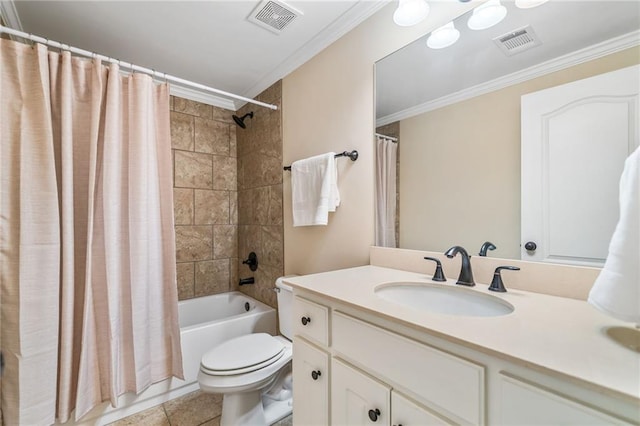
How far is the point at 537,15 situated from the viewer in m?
0.92

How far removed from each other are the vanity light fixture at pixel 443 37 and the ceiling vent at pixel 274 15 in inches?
29.1

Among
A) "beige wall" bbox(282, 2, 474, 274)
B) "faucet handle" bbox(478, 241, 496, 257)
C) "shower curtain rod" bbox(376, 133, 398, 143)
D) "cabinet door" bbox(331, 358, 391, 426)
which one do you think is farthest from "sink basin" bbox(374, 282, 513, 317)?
"shower curtain rod" bbox(376, 133, 398, 143)

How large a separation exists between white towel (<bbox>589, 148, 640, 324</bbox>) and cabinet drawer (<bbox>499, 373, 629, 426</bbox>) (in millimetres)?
208

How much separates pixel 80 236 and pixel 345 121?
5.19ft

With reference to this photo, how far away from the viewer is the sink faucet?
0.97 m

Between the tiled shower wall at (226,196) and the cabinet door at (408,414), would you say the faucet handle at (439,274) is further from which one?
the tiled shower wall at (226,196)

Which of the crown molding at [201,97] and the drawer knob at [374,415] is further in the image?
the crown molding at [201,97]

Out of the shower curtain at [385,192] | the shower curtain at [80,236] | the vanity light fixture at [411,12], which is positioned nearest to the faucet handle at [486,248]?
the shower curtain at [385,192]

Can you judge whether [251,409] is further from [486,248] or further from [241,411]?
[486,248]

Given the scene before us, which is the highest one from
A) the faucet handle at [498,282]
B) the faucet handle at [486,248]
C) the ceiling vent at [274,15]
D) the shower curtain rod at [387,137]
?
the ceiling vent at [274,15]

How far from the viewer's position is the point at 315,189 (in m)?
1.62

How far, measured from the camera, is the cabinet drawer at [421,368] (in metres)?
0.56

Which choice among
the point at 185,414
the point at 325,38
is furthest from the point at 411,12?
the point at 185,414

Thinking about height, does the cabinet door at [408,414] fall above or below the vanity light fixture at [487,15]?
below
